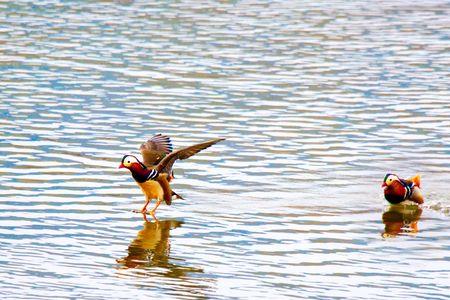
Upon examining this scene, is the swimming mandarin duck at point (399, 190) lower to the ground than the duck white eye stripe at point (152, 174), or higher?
lower

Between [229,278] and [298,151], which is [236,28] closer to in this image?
[298,151]

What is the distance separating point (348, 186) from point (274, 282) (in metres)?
4.41

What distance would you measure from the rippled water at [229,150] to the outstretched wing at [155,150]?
1.78 feet

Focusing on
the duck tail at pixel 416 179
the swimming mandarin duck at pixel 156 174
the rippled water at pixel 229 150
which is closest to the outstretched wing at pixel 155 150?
the swimming mandarin duck at pixel 156 174

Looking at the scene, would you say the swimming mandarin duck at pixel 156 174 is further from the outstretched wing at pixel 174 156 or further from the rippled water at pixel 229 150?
the rippled water at pixel 229 150

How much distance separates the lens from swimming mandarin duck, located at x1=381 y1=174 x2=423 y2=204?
601 inches

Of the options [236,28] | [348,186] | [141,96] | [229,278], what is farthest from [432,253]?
[236,28]

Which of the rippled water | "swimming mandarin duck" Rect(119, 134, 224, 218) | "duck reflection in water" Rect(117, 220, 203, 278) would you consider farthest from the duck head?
"duck reflection in water" Rect(117, 220, 203, 278)

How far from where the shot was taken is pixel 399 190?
50.0ft

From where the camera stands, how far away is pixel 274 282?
12.2 meters

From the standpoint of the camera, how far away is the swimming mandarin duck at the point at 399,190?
50.1 feet

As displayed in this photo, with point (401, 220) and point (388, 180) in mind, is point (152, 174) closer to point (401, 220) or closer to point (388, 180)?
point (388, 180)

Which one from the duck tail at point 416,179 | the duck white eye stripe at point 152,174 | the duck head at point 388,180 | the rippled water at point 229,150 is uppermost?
the duck white eye stripe at point 152,174

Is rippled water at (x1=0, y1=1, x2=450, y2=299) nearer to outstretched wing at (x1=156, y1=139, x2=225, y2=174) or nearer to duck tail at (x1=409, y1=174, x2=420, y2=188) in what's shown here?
duck tail at (x1=409, y1=174, x2=420, y2=188)
